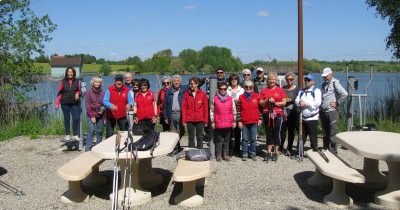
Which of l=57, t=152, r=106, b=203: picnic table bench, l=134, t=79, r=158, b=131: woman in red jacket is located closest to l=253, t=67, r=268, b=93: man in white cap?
l=134, t=79, r=158, b=131: woman in red jacket

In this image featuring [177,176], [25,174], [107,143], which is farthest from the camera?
[25,174]

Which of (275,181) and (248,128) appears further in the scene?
(248,128)

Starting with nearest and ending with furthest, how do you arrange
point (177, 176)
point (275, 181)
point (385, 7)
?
point (177, 176), point (275, 181), point (385, 7)

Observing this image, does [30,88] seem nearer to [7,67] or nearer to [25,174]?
[7,67]

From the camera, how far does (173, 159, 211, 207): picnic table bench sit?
226 inches

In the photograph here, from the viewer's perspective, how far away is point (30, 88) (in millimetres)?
12758

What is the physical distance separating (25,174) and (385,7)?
934cm

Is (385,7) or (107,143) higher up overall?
(385,7)

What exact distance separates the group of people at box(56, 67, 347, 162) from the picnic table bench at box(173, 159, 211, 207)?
6.72 ft

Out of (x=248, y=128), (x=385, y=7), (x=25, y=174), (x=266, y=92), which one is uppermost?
(x=385, y=7)

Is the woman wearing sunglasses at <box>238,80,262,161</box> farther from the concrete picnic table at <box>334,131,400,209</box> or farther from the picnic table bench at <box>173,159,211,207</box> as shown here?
the picnic table bench at <box>173,159,211,207</box>

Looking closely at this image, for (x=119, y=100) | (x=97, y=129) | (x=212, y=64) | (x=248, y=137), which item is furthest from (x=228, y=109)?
(x=212, y=64)

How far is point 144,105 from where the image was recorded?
8328mm

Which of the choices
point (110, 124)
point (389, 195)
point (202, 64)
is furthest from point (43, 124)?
point (389, 195)
